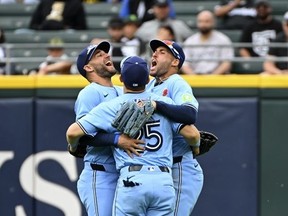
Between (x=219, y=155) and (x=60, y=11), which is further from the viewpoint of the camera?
(x=60, y=11)

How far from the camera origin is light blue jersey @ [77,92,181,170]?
6949 mm

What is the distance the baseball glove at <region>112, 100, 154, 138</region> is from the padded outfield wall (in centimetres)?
322

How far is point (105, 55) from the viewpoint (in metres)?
7.57

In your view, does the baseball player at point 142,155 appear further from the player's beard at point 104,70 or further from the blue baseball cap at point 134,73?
the player's beard at point 104,70

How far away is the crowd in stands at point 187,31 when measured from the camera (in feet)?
35.7

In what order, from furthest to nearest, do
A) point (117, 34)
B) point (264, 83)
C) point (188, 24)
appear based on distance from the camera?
point (188, 24), point (117, 34), point (264, 83)

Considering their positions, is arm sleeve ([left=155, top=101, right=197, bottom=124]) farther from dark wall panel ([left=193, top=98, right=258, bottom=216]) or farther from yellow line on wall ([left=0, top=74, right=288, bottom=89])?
dark wall panel ([left=193, top=98, right=258, bottom=216])

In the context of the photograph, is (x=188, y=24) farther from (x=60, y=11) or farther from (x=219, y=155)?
(x=219, y=155)

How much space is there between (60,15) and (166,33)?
8.53 feet

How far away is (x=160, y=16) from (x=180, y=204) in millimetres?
5228

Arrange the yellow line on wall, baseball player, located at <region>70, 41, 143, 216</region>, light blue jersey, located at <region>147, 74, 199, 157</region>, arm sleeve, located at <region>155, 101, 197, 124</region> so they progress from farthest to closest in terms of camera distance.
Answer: the yellow line on wall
baseball player, located at <region>70, 41, 143, 216</region>
light blue jersey, located at <region>147, 74, 199, 157</region>
arm sleeve, located at <region>155, 101, 197, 124</region>

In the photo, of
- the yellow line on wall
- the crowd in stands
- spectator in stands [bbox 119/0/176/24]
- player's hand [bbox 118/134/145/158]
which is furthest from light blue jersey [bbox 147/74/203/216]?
spectator in stands [bbox 119/0/176/24]

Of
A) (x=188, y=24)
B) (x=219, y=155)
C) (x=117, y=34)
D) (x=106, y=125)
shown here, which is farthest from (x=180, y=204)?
(x=188, y=24)


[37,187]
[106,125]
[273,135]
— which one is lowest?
[37,187]
